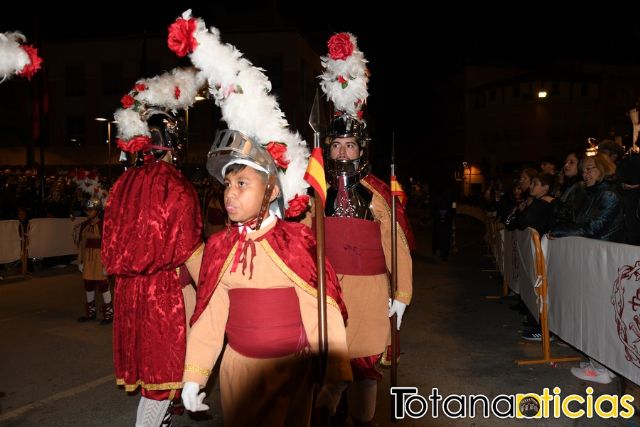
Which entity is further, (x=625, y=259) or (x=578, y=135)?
(x=578, y=135)

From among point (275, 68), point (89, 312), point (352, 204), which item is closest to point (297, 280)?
point (352, 204)

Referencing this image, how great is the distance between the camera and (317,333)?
2.81 m

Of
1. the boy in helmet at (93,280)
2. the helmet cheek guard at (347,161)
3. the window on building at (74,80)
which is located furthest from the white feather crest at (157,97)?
the window on building at (74,80)

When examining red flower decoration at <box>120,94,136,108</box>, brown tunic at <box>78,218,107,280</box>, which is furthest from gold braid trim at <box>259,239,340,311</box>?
brown tunic at <box>78,218,107,280</box>

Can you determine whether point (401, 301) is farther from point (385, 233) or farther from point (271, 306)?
point (271, 306)

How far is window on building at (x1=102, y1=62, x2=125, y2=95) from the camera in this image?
119ft

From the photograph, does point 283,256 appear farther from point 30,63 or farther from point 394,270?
point 30,63

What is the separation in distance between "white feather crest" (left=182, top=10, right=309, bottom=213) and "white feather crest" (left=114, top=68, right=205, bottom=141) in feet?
3.81

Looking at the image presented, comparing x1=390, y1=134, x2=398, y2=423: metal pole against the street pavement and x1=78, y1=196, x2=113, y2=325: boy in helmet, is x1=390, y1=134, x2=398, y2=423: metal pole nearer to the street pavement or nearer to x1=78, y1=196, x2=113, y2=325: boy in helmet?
the street pavement

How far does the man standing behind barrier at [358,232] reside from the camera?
388 cm

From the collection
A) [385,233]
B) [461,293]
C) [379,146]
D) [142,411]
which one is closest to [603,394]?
[385,233]

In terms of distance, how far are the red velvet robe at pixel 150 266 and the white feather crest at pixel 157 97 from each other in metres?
0.47

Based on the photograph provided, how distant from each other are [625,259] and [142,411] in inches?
150

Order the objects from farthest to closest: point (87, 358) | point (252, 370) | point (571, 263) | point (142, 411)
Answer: point (87, 358) < point (571, 263) < point (142, 411) < point (252, 370)
